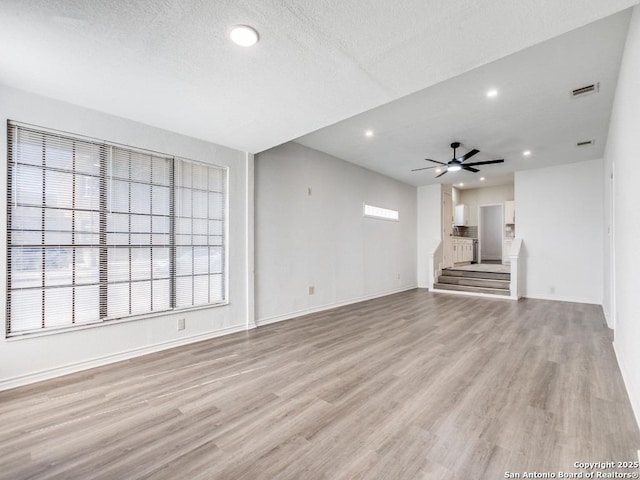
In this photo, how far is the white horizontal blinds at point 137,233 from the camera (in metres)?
3.16

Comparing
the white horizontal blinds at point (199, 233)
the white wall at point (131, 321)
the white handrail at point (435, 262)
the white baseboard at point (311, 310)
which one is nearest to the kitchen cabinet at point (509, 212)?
the white handrail at point (435, 262)

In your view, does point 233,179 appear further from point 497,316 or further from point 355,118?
point 497,316

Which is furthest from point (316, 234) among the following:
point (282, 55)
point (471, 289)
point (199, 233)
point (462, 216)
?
point (462, 216)

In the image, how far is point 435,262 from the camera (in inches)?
314

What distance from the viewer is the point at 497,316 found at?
16.4 ft

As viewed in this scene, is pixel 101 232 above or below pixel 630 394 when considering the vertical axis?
above

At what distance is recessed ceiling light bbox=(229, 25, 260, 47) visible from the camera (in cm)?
191

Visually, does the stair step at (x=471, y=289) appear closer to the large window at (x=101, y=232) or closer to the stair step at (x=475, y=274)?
the stair step at (x=475, y=274)

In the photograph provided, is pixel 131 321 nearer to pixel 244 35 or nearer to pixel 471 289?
pixel 244 35

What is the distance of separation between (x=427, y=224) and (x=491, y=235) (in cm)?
471

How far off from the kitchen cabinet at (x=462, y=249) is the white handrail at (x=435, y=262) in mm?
1086

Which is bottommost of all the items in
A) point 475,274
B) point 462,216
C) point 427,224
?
point 475,274

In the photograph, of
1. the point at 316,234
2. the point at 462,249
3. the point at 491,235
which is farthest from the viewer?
the point at 491,235

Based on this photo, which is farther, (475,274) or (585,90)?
(475,274)
